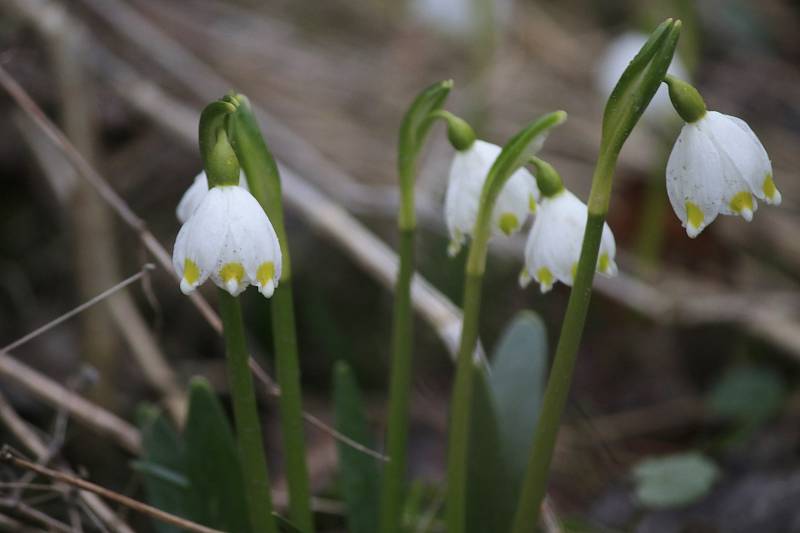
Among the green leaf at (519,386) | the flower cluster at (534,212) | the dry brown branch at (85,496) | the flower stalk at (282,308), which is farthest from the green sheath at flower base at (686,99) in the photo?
the dry brown branch at (85,496)

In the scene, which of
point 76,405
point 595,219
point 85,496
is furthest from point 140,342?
point 595,219

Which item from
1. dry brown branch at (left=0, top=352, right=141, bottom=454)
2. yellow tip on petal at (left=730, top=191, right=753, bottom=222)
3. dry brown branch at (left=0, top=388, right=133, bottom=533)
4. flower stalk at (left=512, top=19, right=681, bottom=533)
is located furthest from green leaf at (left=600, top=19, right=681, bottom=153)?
dry brown branch at (left=0, top=352, right=141, bottom=454)

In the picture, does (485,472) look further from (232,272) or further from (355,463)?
(232,272)

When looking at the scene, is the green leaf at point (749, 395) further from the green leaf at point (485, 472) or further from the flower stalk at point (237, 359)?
the flower stalk at point (237, 359)

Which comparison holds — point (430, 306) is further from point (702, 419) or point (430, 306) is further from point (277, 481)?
point (702, 419)

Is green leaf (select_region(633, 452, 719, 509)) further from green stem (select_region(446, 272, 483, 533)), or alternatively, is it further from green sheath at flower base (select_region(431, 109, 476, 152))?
green sheath at flower base (select_region(431, 109, 476, 152))

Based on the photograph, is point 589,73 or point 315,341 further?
point 589,73

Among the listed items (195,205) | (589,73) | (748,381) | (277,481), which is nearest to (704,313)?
(748,381)
